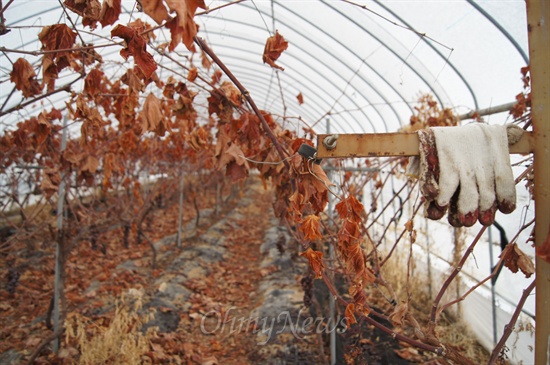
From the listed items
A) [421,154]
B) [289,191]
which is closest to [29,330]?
[289,191]

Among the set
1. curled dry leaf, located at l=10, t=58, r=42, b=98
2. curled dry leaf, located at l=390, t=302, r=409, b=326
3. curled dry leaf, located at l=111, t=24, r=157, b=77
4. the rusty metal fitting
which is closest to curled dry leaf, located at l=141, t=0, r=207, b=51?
curled dry leaf, located at l=111, t=24, r=157, b=77

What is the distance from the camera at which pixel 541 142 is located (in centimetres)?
122

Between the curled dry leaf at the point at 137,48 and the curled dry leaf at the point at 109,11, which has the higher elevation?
the curled dry leaf at the point at 109,11

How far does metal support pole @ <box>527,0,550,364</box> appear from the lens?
3.87ft

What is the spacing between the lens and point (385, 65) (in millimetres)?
4863

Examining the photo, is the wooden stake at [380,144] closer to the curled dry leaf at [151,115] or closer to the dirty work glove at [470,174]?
the dirty work glove at [470,174]

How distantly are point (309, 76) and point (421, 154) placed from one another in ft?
20.0

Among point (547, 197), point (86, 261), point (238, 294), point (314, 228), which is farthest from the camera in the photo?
point (86, 261)

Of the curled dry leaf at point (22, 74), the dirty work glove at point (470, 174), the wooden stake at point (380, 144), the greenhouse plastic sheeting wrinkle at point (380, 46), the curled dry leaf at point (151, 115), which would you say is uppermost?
the greenhouse plastic sheeting wrinkle at point (380, 46)

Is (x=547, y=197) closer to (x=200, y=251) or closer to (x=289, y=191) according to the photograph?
(x=289, y=191)

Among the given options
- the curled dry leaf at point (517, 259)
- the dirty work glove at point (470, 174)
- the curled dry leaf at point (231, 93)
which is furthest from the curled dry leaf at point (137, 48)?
the curled dry leaf at point (517, 259)

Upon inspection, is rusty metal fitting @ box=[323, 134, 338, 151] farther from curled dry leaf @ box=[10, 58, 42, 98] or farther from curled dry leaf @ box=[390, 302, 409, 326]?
curled dry leaf @ box=[10, 58, 42, 98]

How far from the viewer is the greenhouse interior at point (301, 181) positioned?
130cm

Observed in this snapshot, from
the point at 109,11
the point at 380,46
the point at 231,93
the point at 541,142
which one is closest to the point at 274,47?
the point at 231,93
